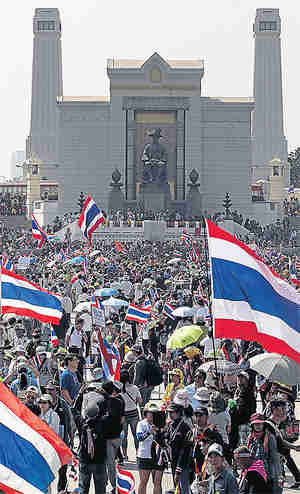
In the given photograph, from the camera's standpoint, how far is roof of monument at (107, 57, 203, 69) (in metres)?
78.5

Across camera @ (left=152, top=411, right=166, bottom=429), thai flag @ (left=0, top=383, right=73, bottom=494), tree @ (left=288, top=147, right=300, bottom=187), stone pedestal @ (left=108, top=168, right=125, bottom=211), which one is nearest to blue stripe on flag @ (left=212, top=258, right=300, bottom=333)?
camera @ (left=152, top=411, right=166, bottom=429)

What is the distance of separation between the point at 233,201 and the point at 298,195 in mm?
24757

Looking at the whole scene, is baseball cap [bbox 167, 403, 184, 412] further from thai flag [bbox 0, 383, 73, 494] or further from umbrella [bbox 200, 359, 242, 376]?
thai flag [bbox 0, 383, 73, 494]

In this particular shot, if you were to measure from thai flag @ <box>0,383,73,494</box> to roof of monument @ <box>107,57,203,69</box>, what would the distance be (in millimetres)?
72420

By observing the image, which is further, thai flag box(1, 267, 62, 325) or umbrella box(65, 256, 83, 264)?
umbrella box(65, 256, 83, 264)

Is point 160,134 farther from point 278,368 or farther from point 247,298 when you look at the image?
point 247,298

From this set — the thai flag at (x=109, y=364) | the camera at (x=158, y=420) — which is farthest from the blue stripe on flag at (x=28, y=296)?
the camera at (x=158, y=420)

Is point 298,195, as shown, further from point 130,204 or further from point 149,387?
point 149,387

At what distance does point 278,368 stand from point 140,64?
68930mm

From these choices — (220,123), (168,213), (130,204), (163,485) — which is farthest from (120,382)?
(220,123)

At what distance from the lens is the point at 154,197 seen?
7356cm

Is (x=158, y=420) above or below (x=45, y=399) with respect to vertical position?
below

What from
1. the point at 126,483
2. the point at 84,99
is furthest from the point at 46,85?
the point at 126,483

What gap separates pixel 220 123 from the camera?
80625 mm
